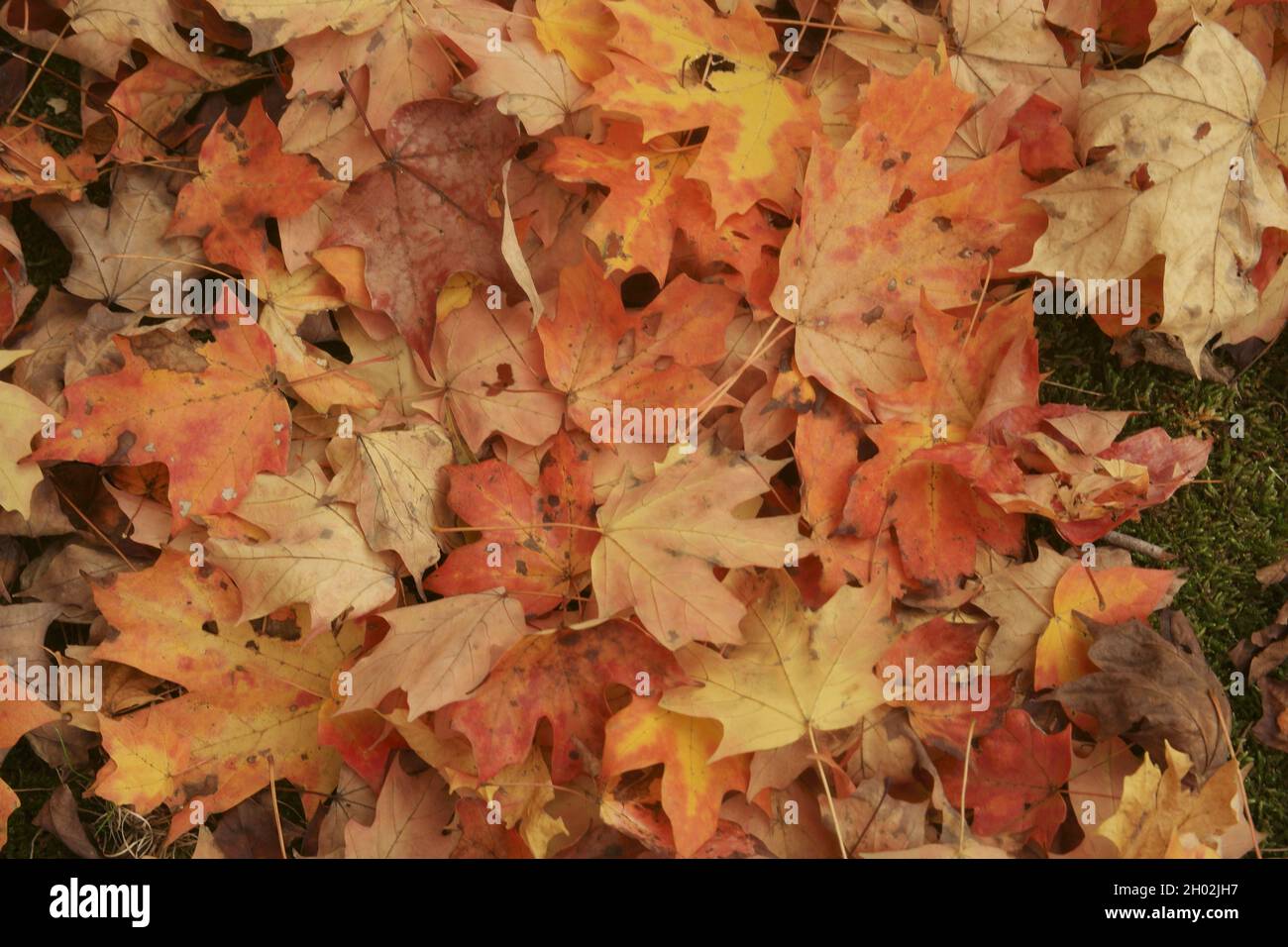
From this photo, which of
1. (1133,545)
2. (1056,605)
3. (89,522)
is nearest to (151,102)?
(89,522)

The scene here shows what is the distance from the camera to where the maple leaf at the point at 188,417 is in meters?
1.68

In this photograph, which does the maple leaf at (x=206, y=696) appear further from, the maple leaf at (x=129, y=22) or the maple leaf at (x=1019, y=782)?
the maple leaf at (x=1019, y=782)

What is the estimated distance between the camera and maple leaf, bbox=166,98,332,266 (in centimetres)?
175

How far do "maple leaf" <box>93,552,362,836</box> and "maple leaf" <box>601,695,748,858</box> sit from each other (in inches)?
18.7

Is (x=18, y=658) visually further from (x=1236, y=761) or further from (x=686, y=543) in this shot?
(x=1236, y=761)

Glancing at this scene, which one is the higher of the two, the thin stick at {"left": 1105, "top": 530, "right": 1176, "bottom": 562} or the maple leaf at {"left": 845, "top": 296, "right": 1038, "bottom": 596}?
the maple leaf at {"left": 845, "top": 296, "right": 1038, "bottom": 596}

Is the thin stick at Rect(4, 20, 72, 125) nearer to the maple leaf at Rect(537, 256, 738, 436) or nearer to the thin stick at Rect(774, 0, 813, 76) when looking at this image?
the maple leaf at Rect(537, 256, 738, 436)

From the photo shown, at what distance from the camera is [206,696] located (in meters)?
1.73

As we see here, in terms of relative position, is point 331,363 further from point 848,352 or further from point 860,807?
point 860,807

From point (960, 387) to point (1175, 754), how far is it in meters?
0.64

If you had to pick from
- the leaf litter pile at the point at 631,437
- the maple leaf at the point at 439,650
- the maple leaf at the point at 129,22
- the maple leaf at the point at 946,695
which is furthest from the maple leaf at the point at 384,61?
the maple leaf at the point at 946,695

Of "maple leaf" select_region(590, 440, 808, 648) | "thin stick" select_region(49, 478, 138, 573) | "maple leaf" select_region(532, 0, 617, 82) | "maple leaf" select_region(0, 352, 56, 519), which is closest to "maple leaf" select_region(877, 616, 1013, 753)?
"maple leaf" select_region(590, 440, 808, 648)

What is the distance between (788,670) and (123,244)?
1.31 meters

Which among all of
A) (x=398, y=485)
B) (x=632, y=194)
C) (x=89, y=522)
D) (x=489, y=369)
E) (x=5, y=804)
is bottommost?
(x=5, y=804)
